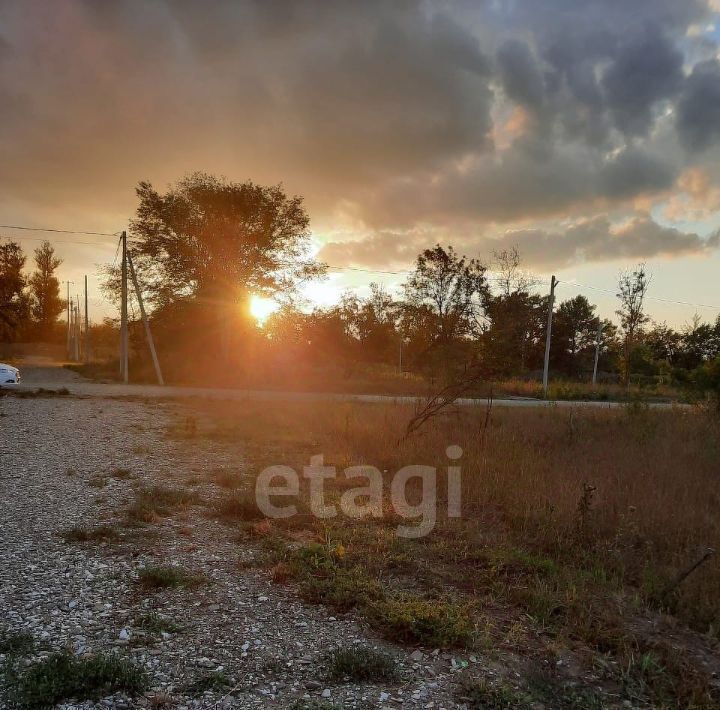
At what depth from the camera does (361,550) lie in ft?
14.7

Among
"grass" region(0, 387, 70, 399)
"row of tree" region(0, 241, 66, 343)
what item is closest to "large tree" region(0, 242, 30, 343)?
"row of tree" region(0, 241, 66, 343)

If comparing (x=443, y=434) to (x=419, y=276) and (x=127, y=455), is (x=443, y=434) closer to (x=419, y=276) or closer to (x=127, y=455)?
(x=127, y=455)

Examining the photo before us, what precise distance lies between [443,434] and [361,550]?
500 cm

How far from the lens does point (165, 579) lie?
12.5 feet

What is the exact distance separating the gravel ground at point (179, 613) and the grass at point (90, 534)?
0.32 ft

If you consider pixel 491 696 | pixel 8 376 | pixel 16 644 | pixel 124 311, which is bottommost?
pixel 491 696

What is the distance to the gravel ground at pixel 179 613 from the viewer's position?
2.69 metres

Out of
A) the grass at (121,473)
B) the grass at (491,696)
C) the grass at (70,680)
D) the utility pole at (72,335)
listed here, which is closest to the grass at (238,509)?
the grass at (121,473)

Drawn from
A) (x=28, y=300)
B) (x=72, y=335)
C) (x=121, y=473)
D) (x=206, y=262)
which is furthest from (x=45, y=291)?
(x=121, y=473)

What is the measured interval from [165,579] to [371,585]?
4.94 ft

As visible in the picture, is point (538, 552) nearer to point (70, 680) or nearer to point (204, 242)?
point (70, 680)

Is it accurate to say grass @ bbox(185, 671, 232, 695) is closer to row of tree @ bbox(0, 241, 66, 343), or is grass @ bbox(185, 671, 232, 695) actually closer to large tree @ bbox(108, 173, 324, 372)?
large tree @ bbox(108, 173, 324, 372)

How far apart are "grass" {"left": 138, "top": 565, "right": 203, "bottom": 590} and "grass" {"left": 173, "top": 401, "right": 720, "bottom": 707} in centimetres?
63

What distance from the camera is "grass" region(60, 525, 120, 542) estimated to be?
4.63 metres
